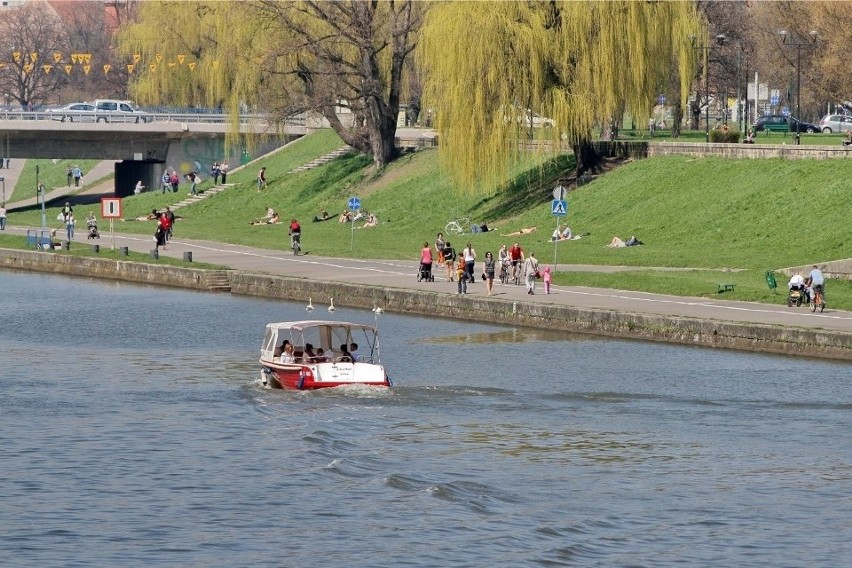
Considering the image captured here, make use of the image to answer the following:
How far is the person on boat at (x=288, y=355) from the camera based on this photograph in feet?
133

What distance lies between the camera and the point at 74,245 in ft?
248

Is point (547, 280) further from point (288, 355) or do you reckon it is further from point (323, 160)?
point (323, 160)

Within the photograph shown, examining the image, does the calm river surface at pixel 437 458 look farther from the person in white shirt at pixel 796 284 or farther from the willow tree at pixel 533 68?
the willow tree at pixel 533 68

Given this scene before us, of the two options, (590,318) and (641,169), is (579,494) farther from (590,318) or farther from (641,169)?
(641,169)

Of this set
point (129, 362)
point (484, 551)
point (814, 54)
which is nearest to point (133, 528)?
point (484, 551)

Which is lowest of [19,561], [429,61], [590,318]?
[19,561]

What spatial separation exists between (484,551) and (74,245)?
5164 cm

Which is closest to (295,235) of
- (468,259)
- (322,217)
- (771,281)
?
(468,259)

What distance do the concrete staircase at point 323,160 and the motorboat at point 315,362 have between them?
182ft

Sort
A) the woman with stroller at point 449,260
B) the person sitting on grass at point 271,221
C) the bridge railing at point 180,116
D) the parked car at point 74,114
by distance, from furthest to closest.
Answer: the bridge railing at point 180,116, the parked car at point 74,114, the person sitting on grass at point 271,221, the woman with stroller at point 449,260

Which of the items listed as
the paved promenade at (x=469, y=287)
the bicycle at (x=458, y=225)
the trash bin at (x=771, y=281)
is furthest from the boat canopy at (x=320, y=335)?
the bicycle at (x=458, y=225)

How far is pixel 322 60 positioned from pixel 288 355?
5044cm

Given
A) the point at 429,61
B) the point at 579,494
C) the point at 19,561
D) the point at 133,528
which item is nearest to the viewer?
the point at 19,561

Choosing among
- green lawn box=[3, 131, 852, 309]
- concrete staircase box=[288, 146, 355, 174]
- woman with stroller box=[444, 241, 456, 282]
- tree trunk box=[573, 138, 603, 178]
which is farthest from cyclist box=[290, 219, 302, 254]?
concrete staircase box=[288, 146, 355, 174]
